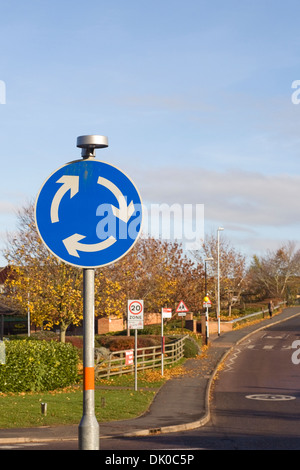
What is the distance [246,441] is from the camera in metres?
15.0

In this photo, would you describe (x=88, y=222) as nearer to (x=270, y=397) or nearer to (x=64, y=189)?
(x=64, y=189)

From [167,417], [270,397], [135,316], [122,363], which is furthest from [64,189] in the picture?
[122,363]

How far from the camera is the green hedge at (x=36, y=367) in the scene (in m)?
23.4

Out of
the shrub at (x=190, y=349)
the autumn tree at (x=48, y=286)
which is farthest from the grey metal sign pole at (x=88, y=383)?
the shrub at (x=190, y=349)

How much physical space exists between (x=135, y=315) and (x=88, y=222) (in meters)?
20.3

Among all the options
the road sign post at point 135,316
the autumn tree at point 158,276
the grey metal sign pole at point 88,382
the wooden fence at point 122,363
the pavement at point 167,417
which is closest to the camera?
the grey metal sign pole at point 88,382

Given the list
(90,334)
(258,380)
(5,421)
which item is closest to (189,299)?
(258,380)

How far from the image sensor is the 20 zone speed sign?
80.1ft

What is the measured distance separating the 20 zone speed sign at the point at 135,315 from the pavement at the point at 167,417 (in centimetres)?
266

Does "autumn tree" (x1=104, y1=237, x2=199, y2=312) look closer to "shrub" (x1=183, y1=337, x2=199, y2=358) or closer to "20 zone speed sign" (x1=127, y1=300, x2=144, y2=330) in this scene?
"shrub" (x1=183, y1=337, x2=199, y2=358)

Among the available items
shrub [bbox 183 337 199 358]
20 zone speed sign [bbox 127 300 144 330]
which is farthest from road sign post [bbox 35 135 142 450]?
shrub [bbox 183 337 199 358]

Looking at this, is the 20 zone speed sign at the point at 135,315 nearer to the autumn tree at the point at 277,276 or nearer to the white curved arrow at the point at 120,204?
the white curved arrow at the point at 120,204

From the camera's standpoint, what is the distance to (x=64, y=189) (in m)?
4.75
